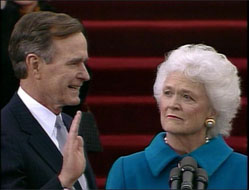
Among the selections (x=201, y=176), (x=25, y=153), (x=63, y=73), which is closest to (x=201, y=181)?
(x=201, y=176)

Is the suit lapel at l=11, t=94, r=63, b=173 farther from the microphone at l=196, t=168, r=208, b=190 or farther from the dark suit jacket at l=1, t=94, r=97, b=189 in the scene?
the microphone at l=196, t=168, r=208, b=190

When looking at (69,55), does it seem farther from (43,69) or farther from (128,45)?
(128,45)

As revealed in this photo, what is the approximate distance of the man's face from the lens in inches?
122

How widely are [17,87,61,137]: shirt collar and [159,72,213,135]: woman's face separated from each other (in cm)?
43

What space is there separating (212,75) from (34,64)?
65cm

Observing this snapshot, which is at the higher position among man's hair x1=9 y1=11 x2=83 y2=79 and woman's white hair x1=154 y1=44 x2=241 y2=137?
man's hair x1=9 y1=11 x2=83 y2=79

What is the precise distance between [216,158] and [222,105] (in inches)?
7.8

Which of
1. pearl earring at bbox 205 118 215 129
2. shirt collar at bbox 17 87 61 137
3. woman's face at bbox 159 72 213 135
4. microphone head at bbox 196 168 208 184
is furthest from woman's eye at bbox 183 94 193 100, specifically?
microphone head at bbox 196 168 208 184

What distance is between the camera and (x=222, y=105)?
3.31 m

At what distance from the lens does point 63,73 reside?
3154 millimetres

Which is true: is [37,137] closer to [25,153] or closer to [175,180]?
[25,153]

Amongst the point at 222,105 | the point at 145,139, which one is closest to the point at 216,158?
the point at 222,105

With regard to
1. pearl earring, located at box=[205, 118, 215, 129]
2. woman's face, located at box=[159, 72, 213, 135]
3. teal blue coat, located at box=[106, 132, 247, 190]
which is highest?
woman's face, located at box=[159, 72, 213, 135]

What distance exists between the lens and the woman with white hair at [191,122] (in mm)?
3260
